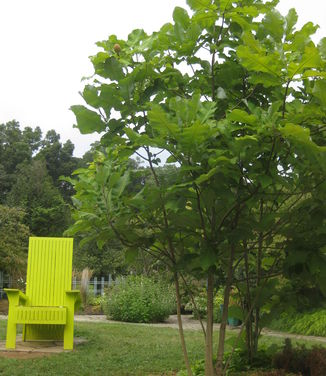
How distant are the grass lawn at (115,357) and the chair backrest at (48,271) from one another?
31.4 inches

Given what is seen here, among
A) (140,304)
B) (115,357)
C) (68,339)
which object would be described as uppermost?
(140,304)

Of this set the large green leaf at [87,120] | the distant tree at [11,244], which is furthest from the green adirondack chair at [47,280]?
the distant tree at [11,244]

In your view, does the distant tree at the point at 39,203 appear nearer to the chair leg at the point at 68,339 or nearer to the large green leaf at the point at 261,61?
the chair leg at the point at 68,339

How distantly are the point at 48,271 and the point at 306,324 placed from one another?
4947mm

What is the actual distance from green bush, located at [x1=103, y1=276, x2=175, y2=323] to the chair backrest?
4021mm

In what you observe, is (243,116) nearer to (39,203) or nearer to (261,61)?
(261,61)

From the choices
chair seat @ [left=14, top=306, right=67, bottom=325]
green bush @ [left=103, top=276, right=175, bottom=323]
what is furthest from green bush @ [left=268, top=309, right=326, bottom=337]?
chair seat @ [left=14, top=306, right=67, bottom=325]

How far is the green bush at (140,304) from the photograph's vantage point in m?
10.3

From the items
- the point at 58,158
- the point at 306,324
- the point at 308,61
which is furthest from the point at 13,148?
the point at 308,61

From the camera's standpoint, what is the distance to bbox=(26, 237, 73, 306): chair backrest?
6469mm

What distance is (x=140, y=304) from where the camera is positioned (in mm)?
10414

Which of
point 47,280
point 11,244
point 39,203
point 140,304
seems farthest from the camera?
point 39,203

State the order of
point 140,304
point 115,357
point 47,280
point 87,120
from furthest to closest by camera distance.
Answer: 1. point 140,304
2. point 47,280
3. point 115,357
4. point 87,120

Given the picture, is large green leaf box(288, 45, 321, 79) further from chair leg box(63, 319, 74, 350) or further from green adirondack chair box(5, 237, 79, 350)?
green adirondack chair box(5, 237, 79, 350)
